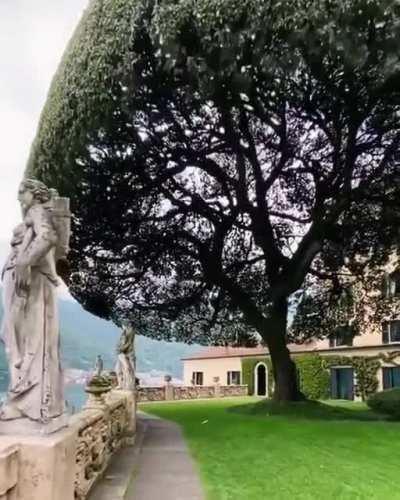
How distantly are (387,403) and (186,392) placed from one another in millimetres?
18556

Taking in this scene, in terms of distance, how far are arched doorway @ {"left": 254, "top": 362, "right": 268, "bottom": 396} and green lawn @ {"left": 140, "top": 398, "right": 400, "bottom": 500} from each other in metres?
25.8

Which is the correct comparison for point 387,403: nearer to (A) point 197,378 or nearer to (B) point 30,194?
(B) point 30,194

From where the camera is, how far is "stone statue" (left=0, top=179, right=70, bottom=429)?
4.45 metres

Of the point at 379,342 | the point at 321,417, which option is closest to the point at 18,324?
the point at 321,417

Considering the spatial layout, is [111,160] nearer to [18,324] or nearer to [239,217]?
[239,217]

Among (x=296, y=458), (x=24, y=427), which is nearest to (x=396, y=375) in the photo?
(x=296, y=458)

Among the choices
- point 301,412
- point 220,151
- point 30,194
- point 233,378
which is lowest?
point 301,412

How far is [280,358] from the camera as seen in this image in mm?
19922

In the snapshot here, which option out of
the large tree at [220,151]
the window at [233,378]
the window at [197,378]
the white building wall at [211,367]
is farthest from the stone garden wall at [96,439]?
the window at [197,378]

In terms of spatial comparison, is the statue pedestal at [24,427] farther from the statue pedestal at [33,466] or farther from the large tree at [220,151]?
the large tree at [220,151]

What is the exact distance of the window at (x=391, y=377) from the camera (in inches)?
1292

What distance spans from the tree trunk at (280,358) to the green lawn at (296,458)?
91.6 inches

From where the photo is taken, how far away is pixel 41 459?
13.2 feet

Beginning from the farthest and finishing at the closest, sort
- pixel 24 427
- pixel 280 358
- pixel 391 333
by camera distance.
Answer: pixel 391 333, pixel 280 358, pixel 24 427
